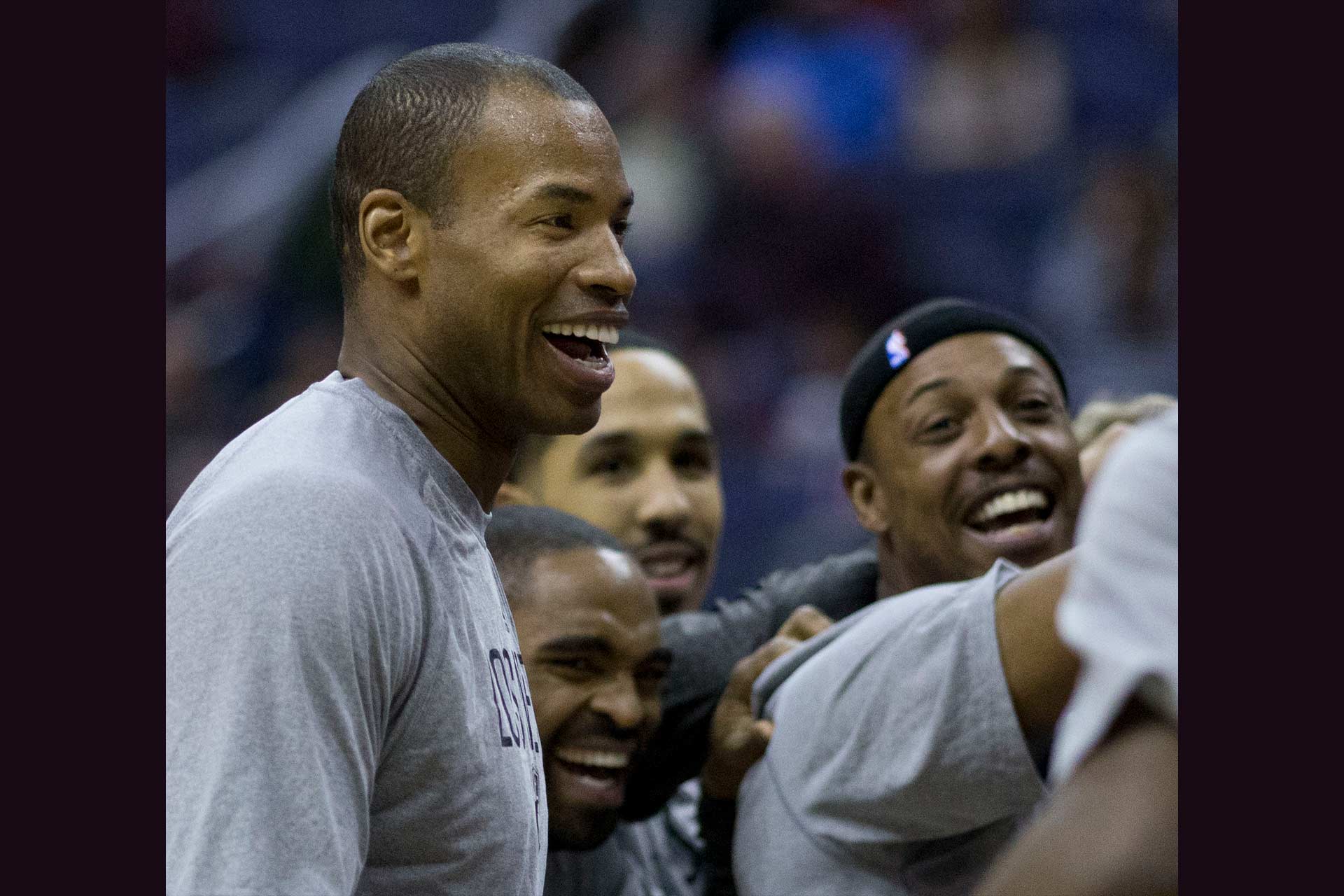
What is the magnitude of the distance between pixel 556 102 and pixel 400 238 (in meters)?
0.25

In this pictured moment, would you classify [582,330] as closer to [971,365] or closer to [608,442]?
[971,365]

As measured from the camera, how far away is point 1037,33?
8.58 metres

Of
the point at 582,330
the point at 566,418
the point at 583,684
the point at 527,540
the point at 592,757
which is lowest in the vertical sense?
the point at 592,757

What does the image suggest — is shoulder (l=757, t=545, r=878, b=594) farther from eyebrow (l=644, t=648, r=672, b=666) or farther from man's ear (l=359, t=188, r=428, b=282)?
man's ear (l=359, t=188, r=428, b=282)

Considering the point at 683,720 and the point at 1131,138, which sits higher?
the point at 1131,138

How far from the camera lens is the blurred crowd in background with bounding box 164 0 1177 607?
25.2 ft

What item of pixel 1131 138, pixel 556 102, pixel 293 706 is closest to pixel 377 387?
pixel 556 102

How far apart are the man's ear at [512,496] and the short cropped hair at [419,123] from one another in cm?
169

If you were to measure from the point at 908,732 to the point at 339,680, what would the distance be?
84 cm

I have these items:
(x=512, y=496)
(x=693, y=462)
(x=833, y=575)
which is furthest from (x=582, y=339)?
(x=693, y=462)

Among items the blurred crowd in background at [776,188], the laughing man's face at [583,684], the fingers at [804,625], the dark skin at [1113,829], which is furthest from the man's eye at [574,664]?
the blurred crowd in background at [776,188]

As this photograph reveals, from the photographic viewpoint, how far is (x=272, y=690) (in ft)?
5.60

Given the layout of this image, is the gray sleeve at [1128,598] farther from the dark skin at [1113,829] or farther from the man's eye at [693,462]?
the man's eye at [693,462]

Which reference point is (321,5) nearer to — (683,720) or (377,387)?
(683,720)
